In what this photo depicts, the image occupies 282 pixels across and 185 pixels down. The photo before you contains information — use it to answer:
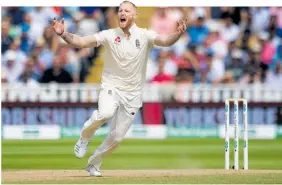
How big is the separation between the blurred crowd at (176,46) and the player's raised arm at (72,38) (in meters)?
9.75

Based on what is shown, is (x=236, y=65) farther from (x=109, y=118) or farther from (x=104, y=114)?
(x=104, y=114)

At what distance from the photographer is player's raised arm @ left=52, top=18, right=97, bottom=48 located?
10523 mm

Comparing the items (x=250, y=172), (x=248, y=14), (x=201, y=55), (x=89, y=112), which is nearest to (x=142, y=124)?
(x=89, y=112)

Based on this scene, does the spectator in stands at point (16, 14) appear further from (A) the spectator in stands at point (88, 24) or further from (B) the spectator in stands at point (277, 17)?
(B) the spectator in stands at point (277, 17)

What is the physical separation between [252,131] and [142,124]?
212cm

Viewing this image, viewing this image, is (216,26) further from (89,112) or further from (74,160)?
(74,160)

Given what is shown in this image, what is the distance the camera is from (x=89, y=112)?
1995 centimetres

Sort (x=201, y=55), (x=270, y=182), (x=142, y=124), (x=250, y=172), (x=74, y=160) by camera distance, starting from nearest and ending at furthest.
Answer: (x=270, y=182) → (x=250, y=172) → (x=74, y=160) → (x=142, y=124) → (x=201, y=55)

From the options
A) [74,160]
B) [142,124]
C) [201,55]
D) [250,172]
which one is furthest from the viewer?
[201,55]

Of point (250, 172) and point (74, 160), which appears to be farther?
point (74, 160)

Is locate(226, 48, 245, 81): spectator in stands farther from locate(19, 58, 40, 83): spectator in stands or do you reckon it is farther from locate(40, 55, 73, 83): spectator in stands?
locate(19, 58, 40, 83): spectator in stands

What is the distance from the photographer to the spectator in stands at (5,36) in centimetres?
2164

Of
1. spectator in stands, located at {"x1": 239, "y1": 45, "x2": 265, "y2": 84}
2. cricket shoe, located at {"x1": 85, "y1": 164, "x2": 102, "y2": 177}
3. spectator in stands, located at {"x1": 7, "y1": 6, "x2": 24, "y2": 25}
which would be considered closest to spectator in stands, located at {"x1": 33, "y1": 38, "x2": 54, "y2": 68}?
spectator in stands, located at {"x1": 7, "y1": 6, "x2": 24, "y2": 25}

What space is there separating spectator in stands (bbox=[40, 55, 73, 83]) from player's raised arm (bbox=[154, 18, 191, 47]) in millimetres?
9683
